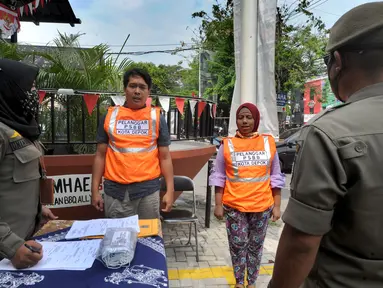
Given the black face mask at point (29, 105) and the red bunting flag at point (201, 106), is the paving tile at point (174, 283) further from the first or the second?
the red bunting flag at point (201, 106)

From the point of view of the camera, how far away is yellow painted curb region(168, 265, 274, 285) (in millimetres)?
3311

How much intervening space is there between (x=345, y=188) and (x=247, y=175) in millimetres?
1895

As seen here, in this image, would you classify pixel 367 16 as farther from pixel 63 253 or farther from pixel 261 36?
pixel 261 36

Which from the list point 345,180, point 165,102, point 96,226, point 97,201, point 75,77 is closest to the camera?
point 345,180

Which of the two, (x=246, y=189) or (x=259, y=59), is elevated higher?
(x=259, y=59)

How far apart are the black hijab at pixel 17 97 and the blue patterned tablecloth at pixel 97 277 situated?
0.64 meters

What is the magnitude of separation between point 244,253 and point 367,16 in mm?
2317

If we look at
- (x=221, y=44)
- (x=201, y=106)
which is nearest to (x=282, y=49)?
(x=221, y=44)

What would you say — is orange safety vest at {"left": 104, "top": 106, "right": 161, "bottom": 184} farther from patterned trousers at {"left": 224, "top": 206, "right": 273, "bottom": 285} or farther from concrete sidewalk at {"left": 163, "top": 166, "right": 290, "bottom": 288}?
concrete sidewalk at {"left": 163, "top": 166, "right": 290, "bottom": 288}

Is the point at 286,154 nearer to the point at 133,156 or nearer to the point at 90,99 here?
the point at 90,99

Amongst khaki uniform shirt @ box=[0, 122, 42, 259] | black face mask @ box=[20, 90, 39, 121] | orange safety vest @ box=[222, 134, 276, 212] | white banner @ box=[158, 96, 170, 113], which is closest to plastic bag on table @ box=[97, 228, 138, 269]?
khaki uniform shirt @ box=[0, 122, 42, 259]

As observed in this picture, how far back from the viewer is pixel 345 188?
91 cm

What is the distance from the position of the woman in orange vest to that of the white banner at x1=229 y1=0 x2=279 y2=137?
127cm

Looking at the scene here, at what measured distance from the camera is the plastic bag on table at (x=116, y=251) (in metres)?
1.34
